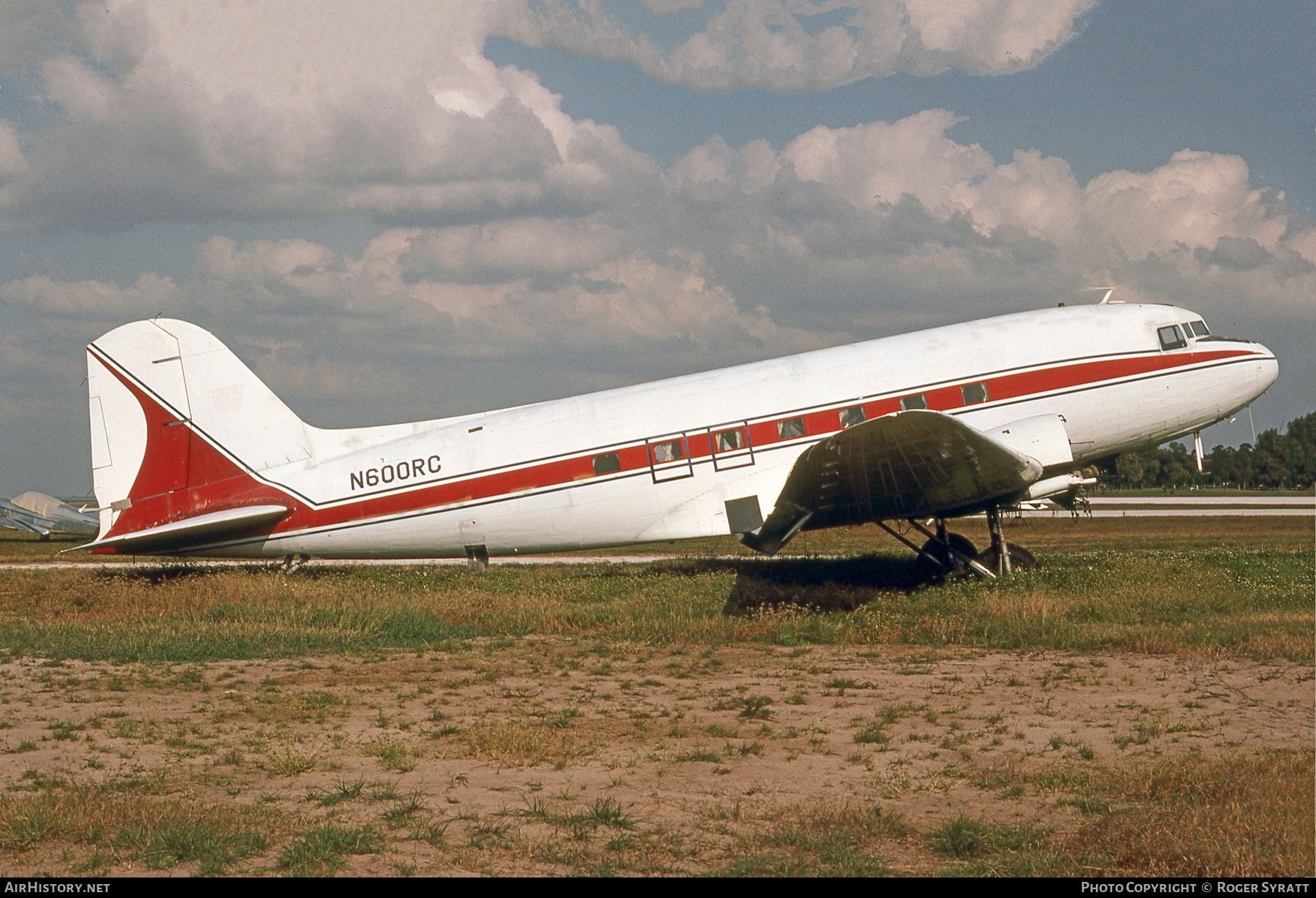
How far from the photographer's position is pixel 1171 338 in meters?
20.3

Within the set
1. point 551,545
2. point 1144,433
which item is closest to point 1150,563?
point 1144,433

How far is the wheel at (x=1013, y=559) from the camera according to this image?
20594mm

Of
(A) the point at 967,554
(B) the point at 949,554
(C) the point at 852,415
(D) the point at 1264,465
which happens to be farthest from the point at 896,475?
(D) the point at 1264,465

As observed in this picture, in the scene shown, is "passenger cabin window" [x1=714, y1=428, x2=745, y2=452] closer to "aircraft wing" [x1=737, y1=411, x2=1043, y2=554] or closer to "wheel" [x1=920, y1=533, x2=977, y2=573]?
"aircraft wing" [x1=737, y1=411, x2=1043, y2=554]

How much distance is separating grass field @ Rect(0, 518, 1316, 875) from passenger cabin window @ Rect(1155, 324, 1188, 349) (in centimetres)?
453

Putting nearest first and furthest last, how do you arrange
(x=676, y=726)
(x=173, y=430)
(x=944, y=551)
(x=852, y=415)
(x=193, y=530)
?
(x=676, y=726)
(x=852, y=415)
(x=193, y=530)
(x=173, y=430)
(x=944, y=551)

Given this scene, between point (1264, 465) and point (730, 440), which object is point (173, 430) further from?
point (1264, 465)

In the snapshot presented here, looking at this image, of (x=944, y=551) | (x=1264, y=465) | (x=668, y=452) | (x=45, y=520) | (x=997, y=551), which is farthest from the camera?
(x=1264, y=465)

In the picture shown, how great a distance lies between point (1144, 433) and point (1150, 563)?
303 cm

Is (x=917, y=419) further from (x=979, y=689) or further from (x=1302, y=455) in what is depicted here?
(x=1302, y=455)

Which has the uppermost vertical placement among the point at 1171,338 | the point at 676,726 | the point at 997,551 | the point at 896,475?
the point at 1171,338

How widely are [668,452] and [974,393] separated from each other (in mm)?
5960

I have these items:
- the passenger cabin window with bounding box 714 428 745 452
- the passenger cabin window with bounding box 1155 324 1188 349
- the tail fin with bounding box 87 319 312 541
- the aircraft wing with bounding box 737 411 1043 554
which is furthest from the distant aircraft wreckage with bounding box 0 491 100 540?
the passenger cabin window with bounding box 1155 324 1188 349

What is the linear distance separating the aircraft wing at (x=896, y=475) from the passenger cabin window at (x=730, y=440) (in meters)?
1.51
